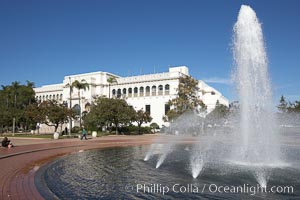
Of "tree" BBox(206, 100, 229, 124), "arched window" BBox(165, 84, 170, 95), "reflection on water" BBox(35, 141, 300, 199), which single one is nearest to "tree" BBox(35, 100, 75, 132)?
"tree" BBox(206, 100, 229, 124)

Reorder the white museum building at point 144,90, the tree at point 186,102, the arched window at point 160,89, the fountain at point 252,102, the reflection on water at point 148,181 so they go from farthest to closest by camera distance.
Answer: the arched window at point 160,89, the white museum building at point 144,90, the tree at point 186,102, the fountain at point 252,102, the reflection on water at point 148,181

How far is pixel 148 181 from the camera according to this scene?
941 centimetres

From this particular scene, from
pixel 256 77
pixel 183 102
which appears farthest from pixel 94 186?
pixel 183 102

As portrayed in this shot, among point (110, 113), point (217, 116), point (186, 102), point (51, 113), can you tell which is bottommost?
point (217, 116)

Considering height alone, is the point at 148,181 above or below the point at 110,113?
below

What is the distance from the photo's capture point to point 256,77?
15219 millimetres

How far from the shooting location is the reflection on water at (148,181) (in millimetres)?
7508

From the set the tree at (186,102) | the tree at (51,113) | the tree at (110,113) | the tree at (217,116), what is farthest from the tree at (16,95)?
the tree at (217,116)

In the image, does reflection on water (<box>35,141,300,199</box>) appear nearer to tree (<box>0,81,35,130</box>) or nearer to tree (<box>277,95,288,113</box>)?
tree (<box>277,95,288,113</box>)

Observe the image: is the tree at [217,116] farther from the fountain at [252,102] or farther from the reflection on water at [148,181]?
the reflection on water at [148,181]

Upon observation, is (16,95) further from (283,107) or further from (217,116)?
(283,107)

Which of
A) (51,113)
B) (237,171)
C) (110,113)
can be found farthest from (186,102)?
(237,171)

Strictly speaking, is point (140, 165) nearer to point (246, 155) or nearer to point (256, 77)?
point (246, 155)

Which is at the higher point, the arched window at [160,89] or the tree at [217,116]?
the arched window at [160,89]
